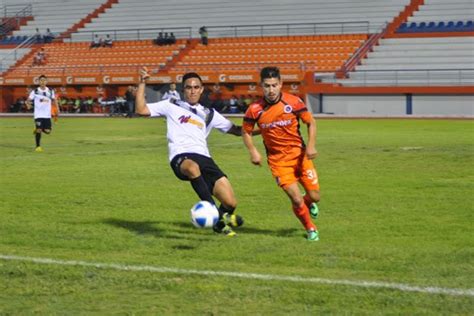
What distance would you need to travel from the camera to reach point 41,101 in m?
26.7

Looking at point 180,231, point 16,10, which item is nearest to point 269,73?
point 180,231

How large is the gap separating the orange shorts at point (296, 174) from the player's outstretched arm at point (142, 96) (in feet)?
4.94

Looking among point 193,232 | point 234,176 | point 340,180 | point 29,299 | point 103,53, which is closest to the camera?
point 29,299

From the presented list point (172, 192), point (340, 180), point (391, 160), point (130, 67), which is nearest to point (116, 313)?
point (172, 192)

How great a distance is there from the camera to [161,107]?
10.4 m

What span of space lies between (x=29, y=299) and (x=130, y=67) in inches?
2031

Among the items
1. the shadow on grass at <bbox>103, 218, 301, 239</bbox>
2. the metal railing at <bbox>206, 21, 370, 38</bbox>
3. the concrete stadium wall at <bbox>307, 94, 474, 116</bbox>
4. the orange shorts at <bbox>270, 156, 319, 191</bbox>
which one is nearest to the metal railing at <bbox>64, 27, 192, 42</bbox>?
the metal railing at <bbox>206, 21, 370, 38</bbox>

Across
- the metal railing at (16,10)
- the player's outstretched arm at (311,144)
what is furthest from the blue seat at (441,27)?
the player's outstretched arm at (311,144)

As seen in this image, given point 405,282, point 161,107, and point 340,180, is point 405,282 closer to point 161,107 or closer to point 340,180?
point 161,107

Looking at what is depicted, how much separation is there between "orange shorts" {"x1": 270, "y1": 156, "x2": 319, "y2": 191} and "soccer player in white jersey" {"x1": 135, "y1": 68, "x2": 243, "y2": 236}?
610 millimetres

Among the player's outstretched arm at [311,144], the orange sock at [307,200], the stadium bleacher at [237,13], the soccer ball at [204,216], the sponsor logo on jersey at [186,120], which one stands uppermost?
the stadium bleacher at [237,13]

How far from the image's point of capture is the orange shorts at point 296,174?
9.88 m

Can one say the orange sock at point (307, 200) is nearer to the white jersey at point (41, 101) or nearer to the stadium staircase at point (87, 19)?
the white jersey at point (41, 101)

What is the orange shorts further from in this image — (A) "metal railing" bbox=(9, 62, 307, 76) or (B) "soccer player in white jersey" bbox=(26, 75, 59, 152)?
(A) "metal railing" bbox=(9, 62, 307, 76)
